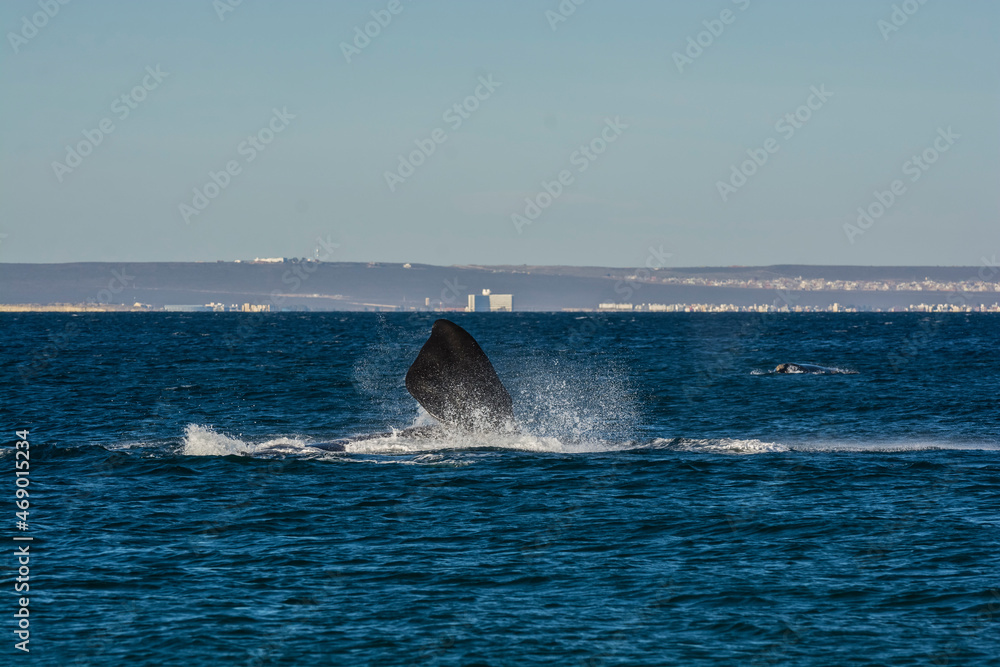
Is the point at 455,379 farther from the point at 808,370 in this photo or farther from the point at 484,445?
the point at 808,370

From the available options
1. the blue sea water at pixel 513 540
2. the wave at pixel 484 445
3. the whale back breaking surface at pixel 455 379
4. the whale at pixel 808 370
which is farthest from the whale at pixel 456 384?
the whale at pixel 808 370

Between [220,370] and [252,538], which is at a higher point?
[220,370]

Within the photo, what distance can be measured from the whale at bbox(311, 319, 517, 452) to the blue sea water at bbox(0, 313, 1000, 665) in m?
0.71

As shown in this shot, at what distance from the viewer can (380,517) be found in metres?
17.2

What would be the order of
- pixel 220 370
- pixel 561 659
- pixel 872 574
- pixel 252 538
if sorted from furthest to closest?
pixel 220 370
pixel 252 538
pixel 872 574
pixel 561 659

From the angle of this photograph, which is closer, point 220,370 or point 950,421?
point 950,421

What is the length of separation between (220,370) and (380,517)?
4267cm

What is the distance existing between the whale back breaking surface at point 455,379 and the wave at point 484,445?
90 centimetres

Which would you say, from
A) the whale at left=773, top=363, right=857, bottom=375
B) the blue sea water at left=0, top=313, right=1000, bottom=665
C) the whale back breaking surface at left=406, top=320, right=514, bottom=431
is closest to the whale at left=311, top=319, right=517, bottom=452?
the whale back breaking surface at left=406, top=320, right=514, bottom=431

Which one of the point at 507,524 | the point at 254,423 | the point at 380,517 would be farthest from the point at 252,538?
the point at 254,423

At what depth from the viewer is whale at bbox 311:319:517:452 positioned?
21.2 metres

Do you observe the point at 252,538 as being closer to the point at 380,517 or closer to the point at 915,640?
the point at 380,517

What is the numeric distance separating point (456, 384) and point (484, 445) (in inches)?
118

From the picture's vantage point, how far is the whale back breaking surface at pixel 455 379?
69.5 feet
